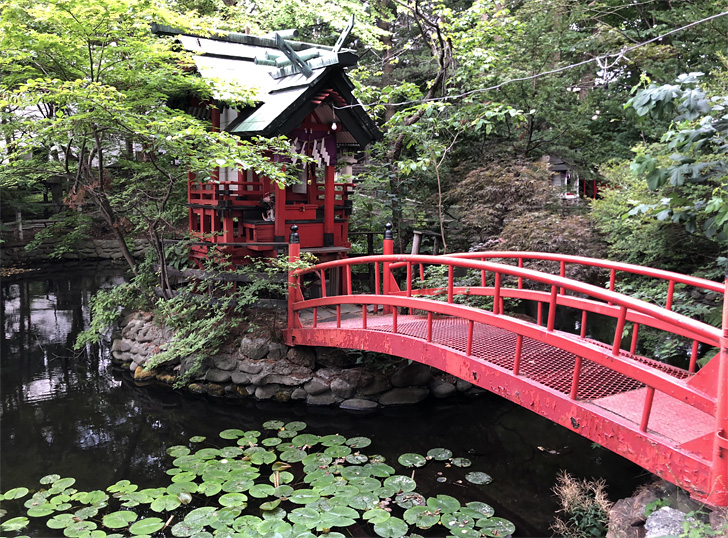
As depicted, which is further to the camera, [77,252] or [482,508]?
[77,252]

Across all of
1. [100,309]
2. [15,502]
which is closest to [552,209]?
[100,309]

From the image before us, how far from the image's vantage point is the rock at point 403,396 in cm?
756

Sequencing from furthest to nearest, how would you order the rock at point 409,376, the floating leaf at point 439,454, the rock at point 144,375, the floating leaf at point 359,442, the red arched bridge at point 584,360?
the rock at point 144,375 → the rock at point 409,376 → the floating leaf at point 359,442 → the floating leaf at point 439,454 → the red arched bridge at point 584,360

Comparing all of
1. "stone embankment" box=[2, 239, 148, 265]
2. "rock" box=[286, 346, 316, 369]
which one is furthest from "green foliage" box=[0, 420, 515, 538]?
"stone embankment" box=[2, 239, 148, 265]

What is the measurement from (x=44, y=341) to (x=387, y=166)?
759 cm

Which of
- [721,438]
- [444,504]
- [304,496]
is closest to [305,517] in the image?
[304,496]

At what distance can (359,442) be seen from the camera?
6.25 metres

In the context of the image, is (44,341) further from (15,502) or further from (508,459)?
(508,459)

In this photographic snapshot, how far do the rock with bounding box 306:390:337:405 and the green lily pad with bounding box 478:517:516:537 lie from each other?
10.6 feet

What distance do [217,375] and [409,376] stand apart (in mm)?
2909

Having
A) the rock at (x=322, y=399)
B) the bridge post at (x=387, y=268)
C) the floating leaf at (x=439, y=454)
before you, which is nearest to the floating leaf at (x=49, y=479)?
the rock at (x=322, y=399)

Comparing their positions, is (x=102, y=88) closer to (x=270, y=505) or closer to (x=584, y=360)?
(x=270, y=505)

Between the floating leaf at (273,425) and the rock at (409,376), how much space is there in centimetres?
178

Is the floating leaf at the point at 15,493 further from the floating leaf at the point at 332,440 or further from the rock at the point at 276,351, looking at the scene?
the rock at the point at 276,351
